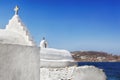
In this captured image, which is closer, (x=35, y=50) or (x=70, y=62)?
(x=35, y=50)

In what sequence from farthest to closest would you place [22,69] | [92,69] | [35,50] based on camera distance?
[92,69], [35,50], [22,69]

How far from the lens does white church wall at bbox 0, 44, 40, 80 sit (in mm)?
6090

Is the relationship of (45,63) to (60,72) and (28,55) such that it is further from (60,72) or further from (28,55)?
(28,55)

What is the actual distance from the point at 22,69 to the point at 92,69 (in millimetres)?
11598

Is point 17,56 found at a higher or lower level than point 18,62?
higher

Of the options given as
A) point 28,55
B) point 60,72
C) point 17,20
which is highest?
point 17,20

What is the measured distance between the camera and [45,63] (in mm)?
16719

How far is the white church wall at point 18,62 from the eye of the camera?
20.0ft

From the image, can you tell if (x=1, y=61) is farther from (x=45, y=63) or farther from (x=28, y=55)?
(x=45, y=63)

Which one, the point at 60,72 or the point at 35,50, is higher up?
the point at 35,50

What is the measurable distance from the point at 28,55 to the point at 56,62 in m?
10.4

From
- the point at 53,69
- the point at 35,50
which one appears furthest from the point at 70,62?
the point at 35,50

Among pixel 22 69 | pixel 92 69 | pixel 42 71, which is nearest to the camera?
pixel 22 69

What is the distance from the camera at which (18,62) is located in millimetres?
6512
